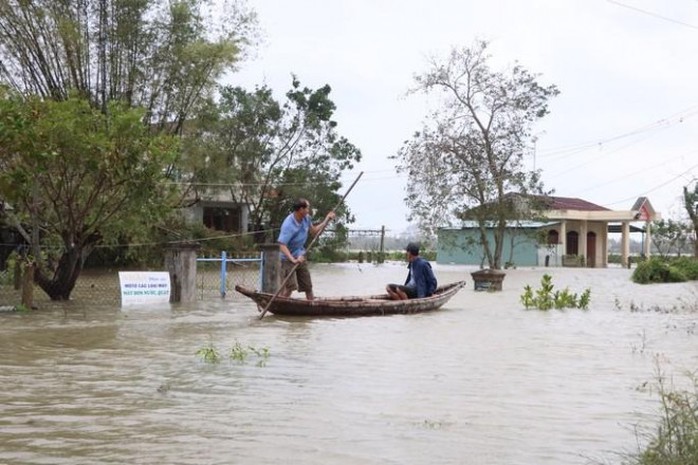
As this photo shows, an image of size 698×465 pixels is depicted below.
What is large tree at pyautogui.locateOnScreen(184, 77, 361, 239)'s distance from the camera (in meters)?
36.6

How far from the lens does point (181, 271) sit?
1409 cm

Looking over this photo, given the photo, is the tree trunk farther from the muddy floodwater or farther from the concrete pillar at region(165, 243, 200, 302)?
the muddy floodwater

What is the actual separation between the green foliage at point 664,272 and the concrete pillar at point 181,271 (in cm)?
1704

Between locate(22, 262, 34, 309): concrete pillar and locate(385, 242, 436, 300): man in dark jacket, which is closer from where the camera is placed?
locate(22, 262, 34, 309): concrete pillar

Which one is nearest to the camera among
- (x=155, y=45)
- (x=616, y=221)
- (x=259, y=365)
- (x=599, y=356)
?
(x=259, y=365)

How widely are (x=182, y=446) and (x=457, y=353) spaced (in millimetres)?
4803

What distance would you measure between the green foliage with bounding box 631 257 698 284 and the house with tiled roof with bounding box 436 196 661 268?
11677 mm

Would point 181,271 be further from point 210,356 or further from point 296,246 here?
point 210,356

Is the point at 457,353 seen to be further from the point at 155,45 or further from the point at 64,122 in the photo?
the point at 155,45

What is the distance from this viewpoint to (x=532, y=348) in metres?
9.21

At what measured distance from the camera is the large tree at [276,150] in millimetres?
36594

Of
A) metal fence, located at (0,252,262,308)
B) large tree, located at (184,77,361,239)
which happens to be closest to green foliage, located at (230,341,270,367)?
metal fence, located at (0,252,262,308)

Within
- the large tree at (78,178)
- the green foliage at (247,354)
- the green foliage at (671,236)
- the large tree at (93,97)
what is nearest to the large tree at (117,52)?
the large tree at (93,97)

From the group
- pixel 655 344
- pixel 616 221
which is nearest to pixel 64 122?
pixel 655 344
